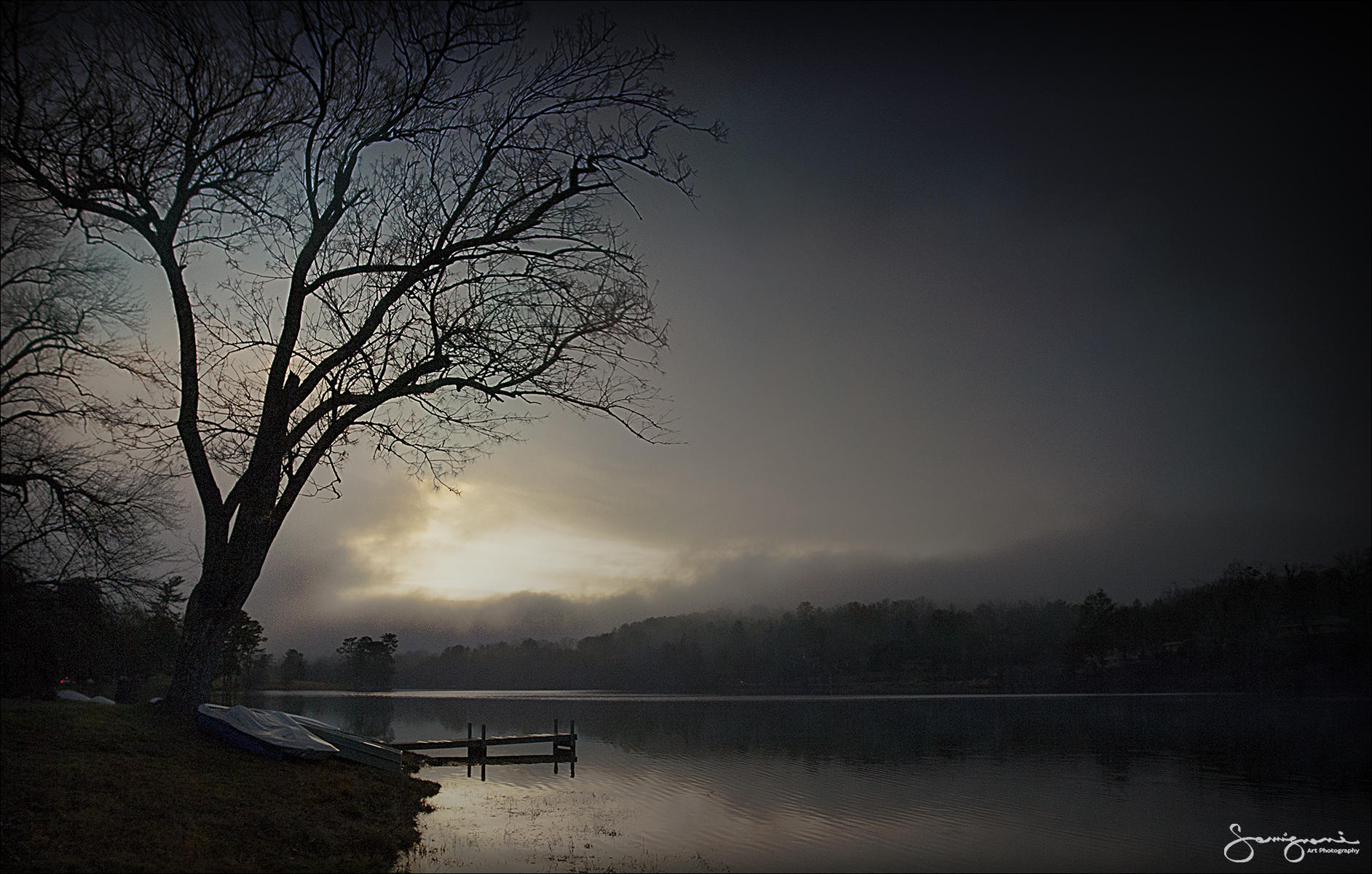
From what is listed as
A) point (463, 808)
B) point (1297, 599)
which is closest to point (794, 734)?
point (463, 808)

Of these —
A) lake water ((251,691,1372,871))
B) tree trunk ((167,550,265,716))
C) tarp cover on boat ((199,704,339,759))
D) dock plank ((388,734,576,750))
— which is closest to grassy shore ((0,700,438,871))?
tarp cover on boat ((199,704,339,759))

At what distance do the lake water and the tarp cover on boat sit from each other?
2.21 meters

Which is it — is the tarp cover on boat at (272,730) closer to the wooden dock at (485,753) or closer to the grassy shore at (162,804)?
the grassy shore at (162,804)

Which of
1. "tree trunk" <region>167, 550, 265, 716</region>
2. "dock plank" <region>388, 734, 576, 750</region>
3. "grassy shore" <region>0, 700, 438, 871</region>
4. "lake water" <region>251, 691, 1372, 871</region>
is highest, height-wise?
"tree trunk" <region>167, 550, 265, 716</region>

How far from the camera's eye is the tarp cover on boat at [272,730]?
12.4 meters

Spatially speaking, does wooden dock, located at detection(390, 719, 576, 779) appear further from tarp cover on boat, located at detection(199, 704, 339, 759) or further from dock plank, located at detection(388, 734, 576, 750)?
tarp cover on boat, located at detection(199, 704, 339, 759)

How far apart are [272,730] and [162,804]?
12.0 ft

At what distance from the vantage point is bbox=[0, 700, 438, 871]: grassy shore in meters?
8.25

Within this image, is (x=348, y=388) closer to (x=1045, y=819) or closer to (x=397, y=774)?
(x=397, y=774)

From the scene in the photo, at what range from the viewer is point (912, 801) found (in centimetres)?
1980

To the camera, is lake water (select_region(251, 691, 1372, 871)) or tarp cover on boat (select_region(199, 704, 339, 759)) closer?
tarp cover on boat (select_region(199, 704, 339, 759))

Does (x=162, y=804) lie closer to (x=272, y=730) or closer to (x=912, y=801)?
(x=272, y=730)

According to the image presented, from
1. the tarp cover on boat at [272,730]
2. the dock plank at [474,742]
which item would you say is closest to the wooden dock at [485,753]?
the dock plank at [474,742]

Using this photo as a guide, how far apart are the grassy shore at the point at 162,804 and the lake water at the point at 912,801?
130 centimetres
